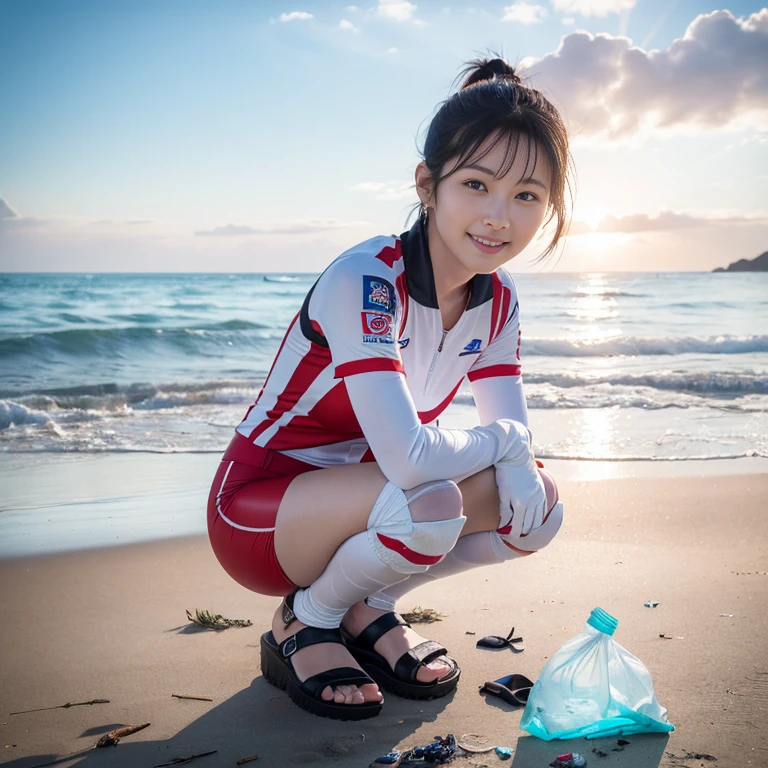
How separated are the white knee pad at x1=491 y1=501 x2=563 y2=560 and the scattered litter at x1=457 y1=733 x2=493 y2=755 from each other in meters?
0.51

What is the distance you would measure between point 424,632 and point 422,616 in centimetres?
12

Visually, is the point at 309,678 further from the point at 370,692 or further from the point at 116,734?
the point at 116,734

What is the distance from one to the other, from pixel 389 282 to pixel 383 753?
3.76 ft

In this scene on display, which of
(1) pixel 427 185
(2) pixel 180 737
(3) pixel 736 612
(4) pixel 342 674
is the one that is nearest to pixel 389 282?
(1) pixel 427 185

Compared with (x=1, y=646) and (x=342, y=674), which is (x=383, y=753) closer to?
(x=342, y=674)

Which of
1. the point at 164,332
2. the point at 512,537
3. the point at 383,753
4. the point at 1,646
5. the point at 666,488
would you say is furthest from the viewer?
the point at 164,332

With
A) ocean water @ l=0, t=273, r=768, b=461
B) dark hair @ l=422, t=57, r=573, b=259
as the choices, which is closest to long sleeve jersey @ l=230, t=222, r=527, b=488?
dark hair @ l=422, t=57, r=573, b=259

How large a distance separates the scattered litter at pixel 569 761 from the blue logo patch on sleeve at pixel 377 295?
3.69ft

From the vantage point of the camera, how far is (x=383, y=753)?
1884 mm

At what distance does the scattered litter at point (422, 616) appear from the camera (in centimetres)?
→ 281

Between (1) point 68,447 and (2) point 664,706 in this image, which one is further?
(1) point 68,447

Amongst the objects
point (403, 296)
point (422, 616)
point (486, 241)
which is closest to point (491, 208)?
point (486, 241)

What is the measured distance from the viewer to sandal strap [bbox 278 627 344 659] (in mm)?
2176

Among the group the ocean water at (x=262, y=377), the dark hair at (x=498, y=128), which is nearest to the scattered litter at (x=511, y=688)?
the dark hair at (x=498, y=128)
